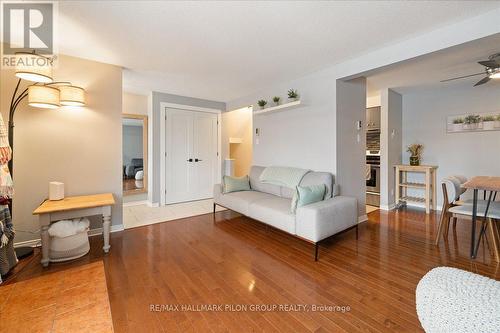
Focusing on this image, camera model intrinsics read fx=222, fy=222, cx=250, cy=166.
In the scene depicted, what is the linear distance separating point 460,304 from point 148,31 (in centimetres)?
310

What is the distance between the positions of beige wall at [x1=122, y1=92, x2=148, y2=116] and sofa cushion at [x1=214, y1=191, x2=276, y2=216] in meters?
2.66

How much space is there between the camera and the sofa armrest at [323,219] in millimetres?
2379

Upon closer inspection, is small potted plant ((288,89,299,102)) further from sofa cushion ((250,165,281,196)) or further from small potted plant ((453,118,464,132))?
small potted plant ((453,118,464,132))

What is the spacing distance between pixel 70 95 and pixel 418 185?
592 cm

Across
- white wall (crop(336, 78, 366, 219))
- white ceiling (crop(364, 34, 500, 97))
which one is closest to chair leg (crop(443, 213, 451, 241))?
white wall (crop(336, 78, 366, 219))

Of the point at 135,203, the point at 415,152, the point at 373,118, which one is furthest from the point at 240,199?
the point at 415,152

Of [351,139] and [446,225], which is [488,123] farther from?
[351,139]

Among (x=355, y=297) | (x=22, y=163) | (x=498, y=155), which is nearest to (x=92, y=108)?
(x=22, y=163)

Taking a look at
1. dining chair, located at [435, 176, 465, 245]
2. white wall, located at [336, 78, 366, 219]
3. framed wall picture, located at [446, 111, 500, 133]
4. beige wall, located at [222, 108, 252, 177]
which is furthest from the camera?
beige wall, located at [222, 108, 252, 177]

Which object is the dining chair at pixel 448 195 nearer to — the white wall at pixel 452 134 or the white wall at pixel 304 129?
the white wall at pixel 304 129

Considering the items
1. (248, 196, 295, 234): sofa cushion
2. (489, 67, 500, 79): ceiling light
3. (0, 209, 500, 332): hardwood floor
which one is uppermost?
(489, 67, 500, 79): ceiling light

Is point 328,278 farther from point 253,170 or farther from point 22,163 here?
point 22,163

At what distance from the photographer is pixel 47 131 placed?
282 centimetres

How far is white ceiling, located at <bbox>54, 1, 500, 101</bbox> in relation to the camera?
196 cm
